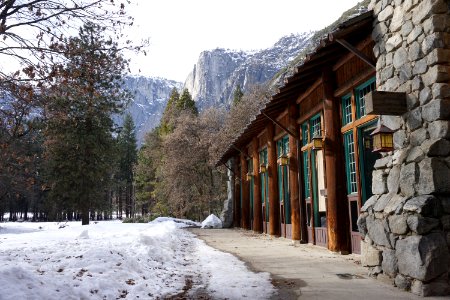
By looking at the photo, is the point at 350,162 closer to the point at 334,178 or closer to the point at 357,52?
the point at 334,178

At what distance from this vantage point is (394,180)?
614cm

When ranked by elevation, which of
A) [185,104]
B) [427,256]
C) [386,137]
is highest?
[185,104]

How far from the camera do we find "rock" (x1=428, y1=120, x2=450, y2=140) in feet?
17.5

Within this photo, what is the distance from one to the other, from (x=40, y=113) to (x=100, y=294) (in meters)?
4.23

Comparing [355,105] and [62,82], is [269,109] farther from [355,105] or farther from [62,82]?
[62,82]

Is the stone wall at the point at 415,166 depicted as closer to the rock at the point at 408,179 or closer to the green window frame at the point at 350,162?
the rock at the point at 408,179

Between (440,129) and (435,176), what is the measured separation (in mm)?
676

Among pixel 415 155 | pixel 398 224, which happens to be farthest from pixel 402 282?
pixel 415 155

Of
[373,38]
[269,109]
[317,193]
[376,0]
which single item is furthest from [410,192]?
[269,109]

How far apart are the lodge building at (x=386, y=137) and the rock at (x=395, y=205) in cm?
2

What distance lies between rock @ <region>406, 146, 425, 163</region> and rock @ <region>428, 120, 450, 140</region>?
0.86ft

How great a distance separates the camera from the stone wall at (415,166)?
5145mm

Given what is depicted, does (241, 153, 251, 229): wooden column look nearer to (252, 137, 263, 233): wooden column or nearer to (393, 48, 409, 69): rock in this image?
(252, 137, 263, 233): wooden column

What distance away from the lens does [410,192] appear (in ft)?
18.6
